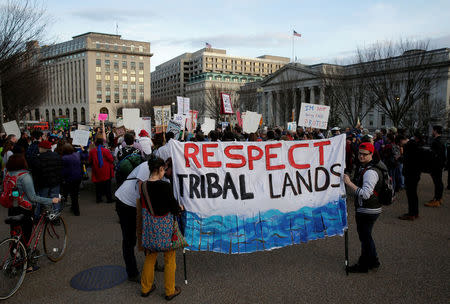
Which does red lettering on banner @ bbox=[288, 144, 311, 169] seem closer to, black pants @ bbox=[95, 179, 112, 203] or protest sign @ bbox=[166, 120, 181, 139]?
black pants @ bbox=[95, 179, 112, 203]

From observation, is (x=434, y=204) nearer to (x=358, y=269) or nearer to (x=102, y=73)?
(x=358, y=269)

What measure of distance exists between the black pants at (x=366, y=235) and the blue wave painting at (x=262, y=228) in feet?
0.88

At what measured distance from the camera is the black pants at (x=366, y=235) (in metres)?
4.49

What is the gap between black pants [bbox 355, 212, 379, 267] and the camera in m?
4.49

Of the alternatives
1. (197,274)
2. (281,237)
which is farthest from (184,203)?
(281,237)

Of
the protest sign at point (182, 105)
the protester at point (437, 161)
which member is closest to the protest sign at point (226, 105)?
the protest sign at point (182, 105)

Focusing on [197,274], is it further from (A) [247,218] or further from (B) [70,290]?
(B) [70,290]

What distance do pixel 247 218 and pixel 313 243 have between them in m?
2.07

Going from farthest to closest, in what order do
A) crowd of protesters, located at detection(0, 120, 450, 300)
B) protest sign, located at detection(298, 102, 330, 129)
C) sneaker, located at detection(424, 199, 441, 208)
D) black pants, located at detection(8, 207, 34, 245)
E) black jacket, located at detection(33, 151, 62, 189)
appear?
1. protest sign, located at detection(298, 102, 330, 129)
2. sneaker, located at detection(424, 199, 441, 208)
3. black jacket, located at detection(33, 151, 62, 189)
4. black pants, located at detection(8, 207, 34, 245)
5. crowd of protesters, located at detection(0, 120, 450, 300)

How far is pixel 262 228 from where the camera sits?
4.62 m

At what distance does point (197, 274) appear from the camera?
4.78 meters

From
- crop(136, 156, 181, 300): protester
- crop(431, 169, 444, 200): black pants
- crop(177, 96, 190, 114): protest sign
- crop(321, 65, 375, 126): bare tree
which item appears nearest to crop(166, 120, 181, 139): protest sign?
crop(177, 96, 190, 114): protest sign

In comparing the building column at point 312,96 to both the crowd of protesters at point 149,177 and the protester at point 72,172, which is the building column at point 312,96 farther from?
the protester at point 72,172

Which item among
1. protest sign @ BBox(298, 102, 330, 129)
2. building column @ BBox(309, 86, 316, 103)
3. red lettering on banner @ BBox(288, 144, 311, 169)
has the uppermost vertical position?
building column @ BBox(309, 86, 316, 103)
